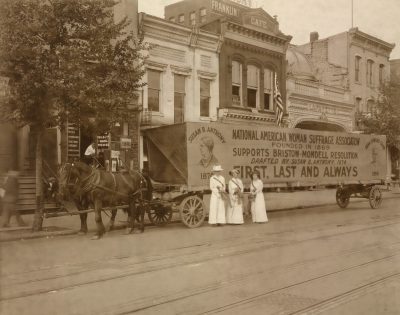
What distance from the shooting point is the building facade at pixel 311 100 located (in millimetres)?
27844

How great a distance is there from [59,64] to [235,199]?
18.3 feet

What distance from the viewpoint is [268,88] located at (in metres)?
26.9

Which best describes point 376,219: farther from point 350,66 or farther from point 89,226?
point 350,66

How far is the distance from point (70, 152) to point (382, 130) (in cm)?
1771

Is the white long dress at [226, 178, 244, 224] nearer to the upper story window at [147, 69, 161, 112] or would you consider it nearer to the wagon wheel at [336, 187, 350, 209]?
the wagon wheel at [336, 187, 350, 209]

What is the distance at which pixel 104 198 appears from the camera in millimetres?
11266

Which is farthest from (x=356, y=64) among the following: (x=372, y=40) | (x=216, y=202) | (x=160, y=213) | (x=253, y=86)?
(x=160, y=213)

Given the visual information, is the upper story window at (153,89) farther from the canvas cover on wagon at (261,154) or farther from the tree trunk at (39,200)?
the tree trunk at (39,200)

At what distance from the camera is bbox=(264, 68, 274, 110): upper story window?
26.8 m

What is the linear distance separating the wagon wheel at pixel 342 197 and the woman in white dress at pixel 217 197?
22.8ft

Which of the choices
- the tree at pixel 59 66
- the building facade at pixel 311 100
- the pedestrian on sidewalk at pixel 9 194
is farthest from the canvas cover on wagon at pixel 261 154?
the building facade at pixel 311 100

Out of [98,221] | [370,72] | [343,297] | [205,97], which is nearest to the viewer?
[343,297]

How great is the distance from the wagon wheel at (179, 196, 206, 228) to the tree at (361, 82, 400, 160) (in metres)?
14.3

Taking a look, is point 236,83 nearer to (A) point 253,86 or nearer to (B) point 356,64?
(A) point 253,86
